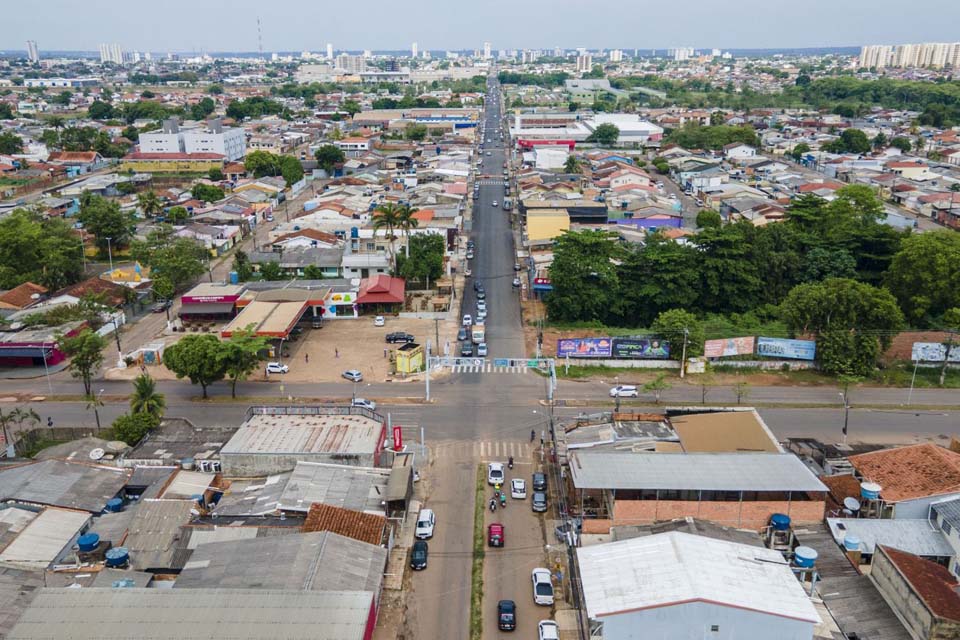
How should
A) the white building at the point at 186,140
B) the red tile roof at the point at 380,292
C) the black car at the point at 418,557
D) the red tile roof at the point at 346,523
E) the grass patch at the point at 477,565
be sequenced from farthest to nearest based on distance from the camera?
the white building at the point at 186,140 < the red tile roof at the point at 380,292 < the black car at the point at 418,557 < the red tile roof at the point at 346,523 < the grass patch at the point at 477,565

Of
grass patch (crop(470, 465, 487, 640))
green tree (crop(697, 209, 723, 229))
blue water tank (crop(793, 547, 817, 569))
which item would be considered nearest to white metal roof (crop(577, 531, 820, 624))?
blue water tank (crop(793, 547, 817, 569))

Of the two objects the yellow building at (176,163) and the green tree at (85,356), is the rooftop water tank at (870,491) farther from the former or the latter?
the yellow building at (176,163)

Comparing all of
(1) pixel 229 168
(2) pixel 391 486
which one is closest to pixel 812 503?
(2) pixel 391 486

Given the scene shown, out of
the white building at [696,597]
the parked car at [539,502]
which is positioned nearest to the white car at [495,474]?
the parked car at [539,502]

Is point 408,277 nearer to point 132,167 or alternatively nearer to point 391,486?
point 391,486

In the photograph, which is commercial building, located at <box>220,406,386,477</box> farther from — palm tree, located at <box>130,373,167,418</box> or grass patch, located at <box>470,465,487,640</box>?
palm tree, located at <box>130,373,167,418</box>

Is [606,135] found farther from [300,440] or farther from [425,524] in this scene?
[425,524]

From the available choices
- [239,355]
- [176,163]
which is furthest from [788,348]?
[176,163]
